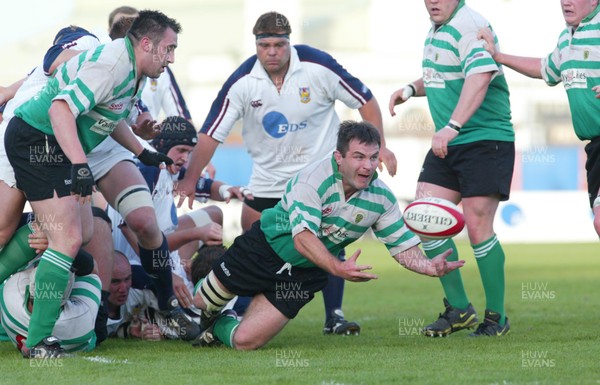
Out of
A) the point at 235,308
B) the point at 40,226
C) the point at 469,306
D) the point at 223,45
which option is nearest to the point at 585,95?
the point at 469,306

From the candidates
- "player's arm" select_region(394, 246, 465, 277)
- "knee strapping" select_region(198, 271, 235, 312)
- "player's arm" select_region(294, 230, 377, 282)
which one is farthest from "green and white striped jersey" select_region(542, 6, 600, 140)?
"knee strapping" select_region(198, 271, 235, 312)

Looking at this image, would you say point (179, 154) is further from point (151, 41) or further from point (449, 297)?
point (449, 297)

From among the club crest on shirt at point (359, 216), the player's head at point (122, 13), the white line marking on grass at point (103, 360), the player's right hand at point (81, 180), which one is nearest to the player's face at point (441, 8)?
the club crest on shirt at point (359, 216)

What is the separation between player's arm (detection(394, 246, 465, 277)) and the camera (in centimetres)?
654

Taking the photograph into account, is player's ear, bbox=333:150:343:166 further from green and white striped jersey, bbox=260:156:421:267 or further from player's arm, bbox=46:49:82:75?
player's arm, bbox=46:49:82:75

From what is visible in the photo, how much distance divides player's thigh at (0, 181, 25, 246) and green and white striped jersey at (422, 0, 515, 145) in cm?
322

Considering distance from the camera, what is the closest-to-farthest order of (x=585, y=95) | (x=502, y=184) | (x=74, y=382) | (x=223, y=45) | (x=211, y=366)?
(x=74, y=382) < (x=211, y=366) < (x=585, y=95) < (x=502, y=184) < (x=223, y=45)

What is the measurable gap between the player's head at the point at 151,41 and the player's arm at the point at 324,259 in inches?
57.0

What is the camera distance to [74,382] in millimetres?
5648

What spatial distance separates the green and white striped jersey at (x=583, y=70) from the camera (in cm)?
722

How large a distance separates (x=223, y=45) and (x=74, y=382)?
132ft

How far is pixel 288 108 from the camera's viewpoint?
343 inches

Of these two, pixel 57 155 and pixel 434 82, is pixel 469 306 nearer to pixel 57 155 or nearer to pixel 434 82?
pixel 434 82

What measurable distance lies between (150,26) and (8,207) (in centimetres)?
151
